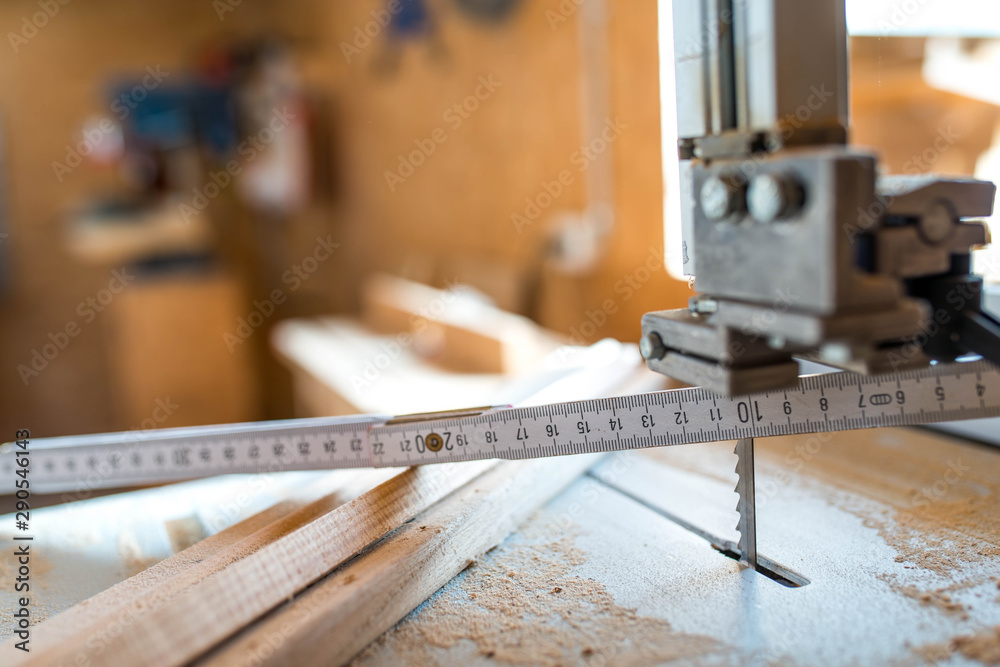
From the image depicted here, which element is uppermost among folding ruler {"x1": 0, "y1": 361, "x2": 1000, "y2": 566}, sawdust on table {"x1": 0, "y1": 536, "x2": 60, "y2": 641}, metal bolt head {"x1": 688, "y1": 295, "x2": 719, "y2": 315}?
metal bolt head {"x1": 688, "y1": 295, "x2": 719, "y2": 315}

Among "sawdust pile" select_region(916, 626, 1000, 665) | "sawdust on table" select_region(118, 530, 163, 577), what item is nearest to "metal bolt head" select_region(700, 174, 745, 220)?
"sawdust pile" select_region(916, 626, 1000, 665)

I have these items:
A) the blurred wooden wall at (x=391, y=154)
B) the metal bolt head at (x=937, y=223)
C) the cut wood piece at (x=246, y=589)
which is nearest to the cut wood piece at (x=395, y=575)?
the cut wood piece at (x=246, y=589)

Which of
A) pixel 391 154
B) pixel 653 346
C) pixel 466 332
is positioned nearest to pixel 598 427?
pixel 653 346

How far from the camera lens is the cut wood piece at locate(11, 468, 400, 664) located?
0.63 m

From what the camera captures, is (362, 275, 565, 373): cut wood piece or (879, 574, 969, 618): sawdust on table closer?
(879, 574, 969, 618): sawdust on table

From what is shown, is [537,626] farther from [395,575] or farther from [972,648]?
[972,648]

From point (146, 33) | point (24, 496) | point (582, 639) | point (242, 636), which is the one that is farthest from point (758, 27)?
point (146, 33)

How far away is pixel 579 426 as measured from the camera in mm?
810

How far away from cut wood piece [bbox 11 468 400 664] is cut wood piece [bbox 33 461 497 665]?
3 cm

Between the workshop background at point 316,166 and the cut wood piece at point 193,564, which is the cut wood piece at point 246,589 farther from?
the workshop background at point 316,166

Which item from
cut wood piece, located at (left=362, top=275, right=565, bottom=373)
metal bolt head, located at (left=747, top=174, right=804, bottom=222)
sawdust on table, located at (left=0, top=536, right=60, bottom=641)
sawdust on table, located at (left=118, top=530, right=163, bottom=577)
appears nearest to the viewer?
metal bolt head, located at (left=747, top=174, right=804, bottom=222)

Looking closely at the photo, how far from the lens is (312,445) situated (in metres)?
0.94

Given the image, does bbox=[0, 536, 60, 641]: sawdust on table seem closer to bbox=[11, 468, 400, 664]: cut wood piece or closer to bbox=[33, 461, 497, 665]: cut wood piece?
bbox=[11, 468, 400, 664]: cut wood piece

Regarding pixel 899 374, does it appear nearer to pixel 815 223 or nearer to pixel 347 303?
pixel 815 223
